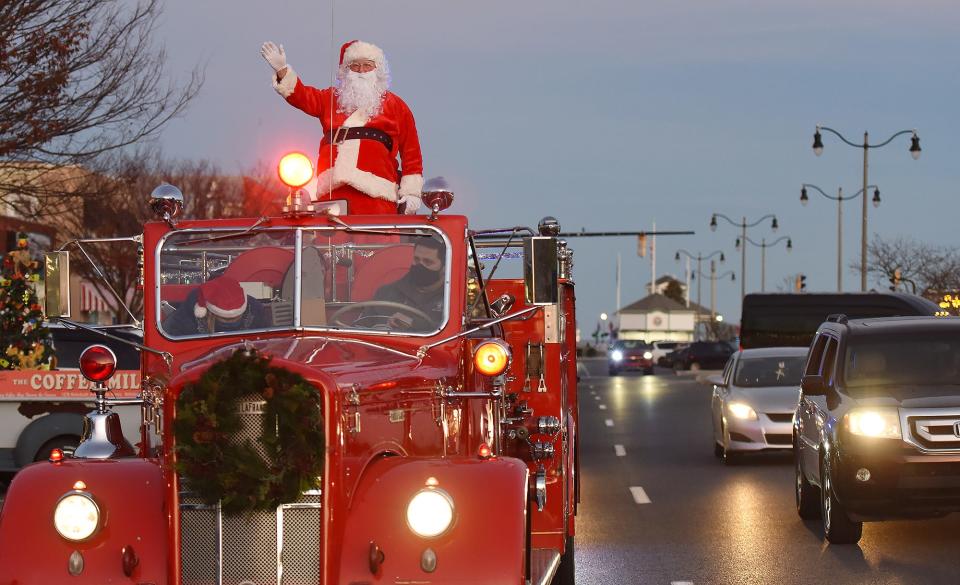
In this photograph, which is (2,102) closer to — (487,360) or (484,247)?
(484,247)

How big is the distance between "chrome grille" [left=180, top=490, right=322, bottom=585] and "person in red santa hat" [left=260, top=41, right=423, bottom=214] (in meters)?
3.37

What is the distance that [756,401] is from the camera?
861 inches

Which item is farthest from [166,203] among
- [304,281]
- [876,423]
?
[876,423]

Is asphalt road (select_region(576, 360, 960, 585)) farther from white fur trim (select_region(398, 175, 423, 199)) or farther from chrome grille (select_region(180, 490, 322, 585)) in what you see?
chrome grille (select_region(180, 490, 322, 585))

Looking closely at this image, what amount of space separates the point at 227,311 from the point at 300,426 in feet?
5.56

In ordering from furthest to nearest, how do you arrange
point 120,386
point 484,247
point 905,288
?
1. point 905,288
2. point 120,386
3. point 484,247

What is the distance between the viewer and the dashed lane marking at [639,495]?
56.6ft

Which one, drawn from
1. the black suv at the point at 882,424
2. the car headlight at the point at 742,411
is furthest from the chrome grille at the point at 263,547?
the car headlight at the point at 742,411

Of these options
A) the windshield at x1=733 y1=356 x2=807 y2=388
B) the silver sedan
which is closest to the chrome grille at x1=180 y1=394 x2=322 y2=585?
the silver sedan

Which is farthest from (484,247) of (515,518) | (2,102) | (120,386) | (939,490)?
(2,102)

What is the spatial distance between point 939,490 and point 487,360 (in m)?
6.31

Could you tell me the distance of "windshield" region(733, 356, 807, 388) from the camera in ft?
74.9

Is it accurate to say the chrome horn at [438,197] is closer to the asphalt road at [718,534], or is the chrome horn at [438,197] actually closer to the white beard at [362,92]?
the white beard at [362,92]

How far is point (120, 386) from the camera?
1670cm
